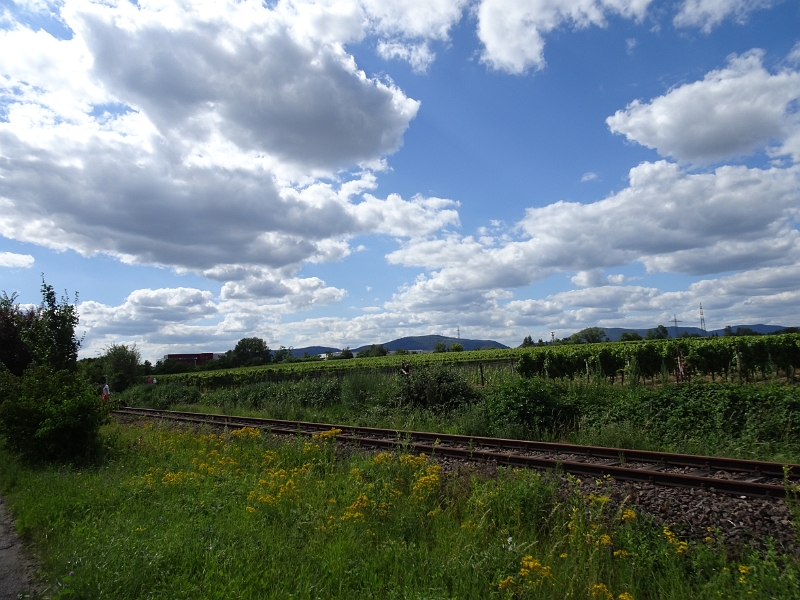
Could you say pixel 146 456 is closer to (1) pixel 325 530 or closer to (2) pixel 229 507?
(2) pixel 229 507

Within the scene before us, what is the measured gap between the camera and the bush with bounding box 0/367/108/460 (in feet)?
40.1

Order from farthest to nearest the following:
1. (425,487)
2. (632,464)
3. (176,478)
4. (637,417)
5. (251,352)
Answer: (251,352), (637,417), (632,464), (176,478), (425,487)

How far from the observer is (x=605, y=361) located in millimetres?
26625

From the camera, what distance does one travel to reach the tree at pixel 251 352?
4040 inches

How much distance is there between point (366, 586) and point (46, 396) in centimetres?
1171

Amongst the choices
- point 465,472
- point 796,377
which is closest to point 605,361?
point 796,377

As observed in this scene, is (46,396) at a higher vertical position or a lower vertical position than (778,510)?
higher

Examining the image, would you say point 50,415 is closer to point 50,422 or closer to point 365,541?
point 50,422

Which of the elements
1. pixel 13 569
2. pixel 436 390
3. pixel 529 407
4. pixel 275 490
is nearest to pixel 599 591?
pixel 275 490

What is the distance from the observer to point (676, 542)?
618 centimetres

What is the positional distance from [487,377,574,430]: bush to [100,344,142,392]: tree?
146ft

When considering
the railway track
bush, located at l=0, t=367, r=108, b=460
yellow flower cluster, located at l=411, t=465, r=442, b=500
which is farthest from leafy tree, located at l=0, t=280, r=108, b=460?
yellow flower cluster, located at l=411, t=465, r=442, b=500

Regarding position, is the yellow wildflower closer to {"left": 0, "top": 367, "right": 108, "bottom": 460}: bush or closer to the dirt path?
the dirt path

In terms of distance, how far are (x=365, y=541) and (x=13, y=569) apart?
165 inches
